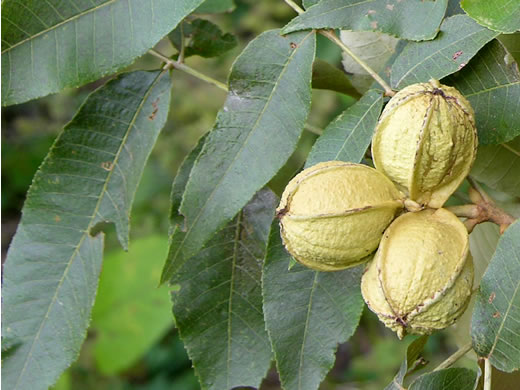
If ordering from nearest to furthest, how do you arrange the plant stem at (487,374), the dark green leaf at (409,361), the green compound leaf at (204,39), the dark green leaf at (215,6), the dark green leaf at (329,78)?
the plant stem at (487,374)
the dark green leaf at (409,361)
the dark green leaf at (329,78)
the green compound leaf at (204,39)
the dark green leaf at (215,6)

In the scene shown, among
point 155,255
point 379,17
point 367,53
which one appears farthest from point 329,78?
point 155,255

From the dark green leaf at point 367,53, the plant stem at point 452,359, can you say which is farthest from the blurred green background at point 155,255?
the plant stem at point 452,359

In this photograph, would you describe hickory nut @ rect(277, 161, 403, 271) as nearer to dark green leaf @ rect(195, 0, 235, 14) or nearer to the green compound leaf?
the green compound leaf

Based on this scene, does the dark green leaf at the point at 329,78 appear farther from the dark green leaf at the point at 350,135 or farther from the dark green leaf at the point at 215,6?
the dark green leaf at the point at 215,6

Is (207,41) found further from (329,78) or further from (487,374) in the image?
(487,374)

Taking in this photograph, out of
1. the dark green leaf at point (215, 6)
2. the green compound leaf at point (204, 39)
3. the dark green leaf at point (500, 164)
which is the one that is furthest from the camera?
the dark green leaf at point (215, 6)

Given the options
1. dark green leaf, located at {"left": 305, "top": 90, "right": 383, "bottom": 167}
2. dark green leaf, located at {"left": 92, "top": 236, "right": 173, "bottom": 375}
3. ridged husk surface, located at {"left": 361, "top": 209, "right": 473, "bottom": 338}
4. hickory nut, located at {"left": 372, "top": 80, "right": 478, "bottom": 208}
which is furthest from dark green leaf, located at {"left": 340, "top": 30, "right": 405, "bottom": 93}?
dark green leaf, located at {"left": 92, "top": 236, "right": 173, "bottom": 375}

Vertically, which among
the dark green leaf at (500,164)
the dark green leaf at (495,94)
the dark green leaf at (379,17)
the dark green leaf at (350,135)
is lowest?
the dark green leaf at (500,164)
